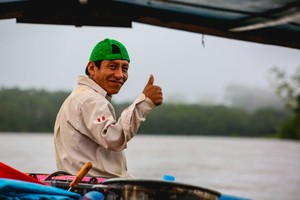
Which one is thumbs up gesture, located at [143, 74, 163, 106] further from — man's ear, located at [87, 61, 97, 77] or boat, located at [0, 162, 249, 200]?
boat, located at [0, 162, 249, 200]

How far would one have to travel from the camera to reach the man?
17.8ft

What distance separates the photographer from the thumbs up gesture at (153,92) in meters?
5.43

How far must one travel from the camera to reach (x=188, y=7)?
19.6 feet

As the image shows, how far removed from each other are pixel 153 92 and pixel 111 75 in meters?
0.54

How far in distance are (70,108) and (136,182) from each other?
128 centimetres

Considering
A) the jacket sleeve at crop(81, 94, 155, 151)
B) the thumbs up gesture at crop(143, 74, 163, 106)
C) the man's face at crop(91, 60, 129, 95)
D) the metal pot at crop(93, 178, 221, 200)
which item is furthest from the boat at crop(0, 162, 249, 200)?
the man's face at crop(91, 60, 129, 95)

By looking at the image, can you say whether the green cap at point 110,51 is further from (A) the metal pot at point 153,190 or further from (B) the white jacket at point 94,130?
(A) the metal pot at point 153,190

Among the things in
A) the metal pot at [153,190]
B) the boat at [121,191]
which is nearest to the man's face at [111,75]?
the boat at [121,191]

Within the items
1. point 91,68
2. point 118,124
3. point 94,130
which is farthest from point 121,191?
point 91,68

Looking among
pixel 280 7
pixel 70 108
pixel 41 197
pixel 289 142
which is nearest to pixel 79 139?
pixel 70 108

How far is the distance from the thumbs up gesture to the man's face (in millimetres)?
457

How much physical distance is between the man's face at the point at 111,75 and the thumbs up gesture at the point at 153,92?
0.46 meters

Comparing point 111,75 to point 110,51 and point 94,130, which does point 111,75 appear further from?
point 94,130

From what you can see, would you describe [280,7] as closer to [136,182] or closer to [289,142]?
[136,182]
